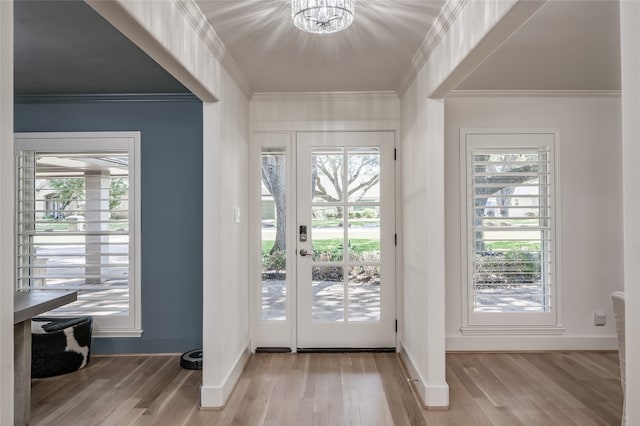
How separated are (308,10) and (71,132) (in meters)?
3.00

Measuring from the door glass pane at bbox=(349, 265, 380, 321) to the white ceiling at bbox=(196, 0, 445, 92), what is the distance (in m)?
1.69

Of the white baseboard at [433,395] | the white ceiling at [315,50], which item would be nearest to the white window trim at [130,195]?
the white ceiling at [315,50]

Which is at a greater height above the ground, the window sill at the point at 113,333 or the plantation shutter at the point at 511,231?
the plantation shutter at the point at 511,231

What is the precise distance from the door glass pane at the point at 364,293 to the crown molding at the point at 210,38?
2000mm

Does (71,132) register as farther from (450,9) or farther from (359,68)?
(450,9)

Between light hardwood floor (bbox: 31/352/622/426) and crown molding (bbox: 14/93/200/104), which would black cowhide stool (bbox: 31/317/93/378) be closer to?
light hardwood floor (bbox: 31/352/622/426)

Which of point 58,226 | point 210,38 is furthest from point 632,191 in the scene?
point 58,226

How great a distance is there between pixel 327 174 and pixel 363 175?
344mm

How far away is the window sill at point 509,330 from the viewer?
3.86 meters

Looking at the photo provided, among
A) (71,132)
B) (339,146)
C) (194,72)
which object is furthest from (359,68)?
(71,132)

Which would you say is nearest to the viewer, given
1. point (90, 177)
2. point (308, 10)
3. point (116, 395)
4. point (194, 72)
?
point (308, 10)

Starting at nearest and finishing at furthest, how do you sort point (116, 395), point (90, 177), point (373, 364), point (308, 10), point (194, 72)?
point (308, 10) < point (194, 72) < point (116, 395) < point (373, 364) < point (90, 177)

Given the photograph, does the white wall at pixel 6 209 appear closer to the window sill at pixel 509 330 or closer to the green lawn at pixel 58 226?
the green lawn at pixel 58 226

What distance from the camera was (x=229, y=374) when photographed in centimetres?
301
